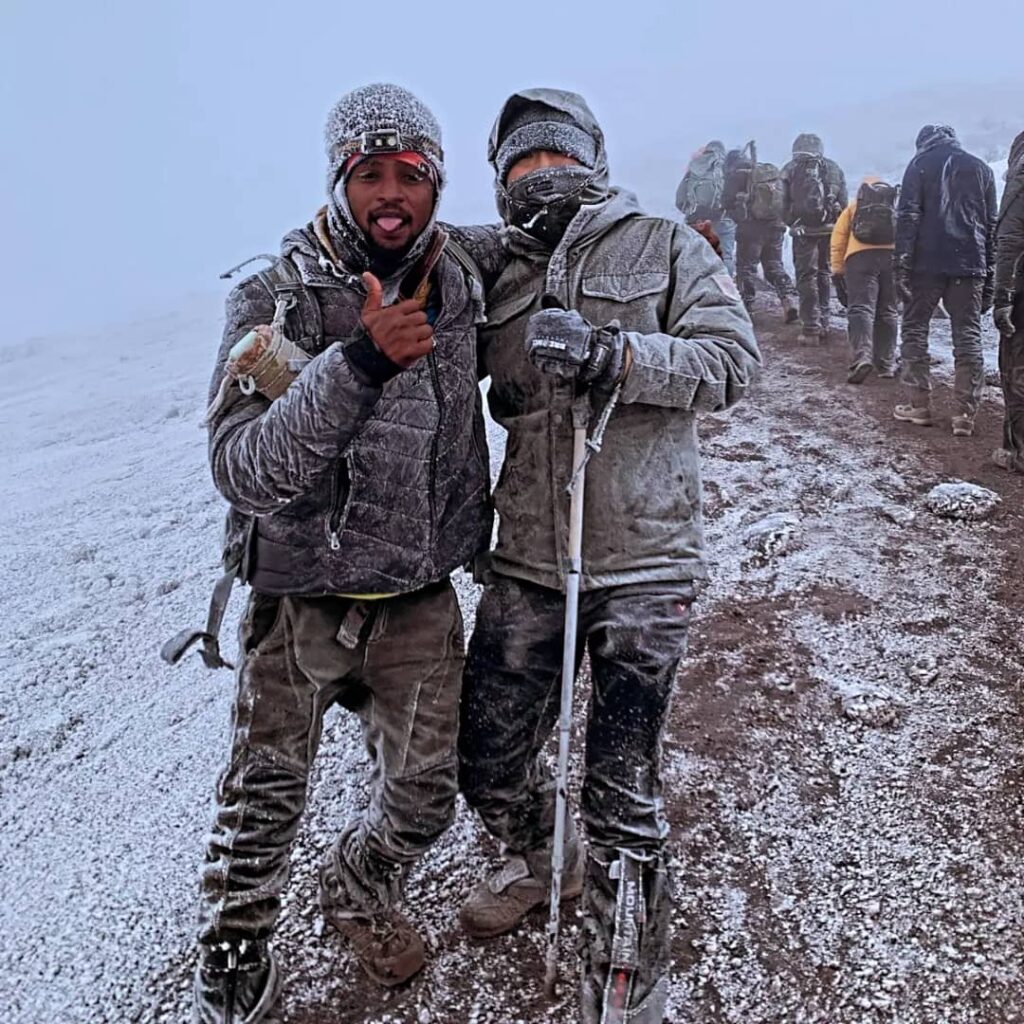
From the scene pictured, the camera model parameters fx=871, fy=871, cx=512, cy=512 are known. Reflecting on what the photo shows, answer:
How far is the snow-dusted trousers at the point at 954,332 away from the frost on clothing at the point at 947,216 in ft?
0.56

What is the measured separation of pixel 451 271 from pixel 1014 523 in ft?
18.2

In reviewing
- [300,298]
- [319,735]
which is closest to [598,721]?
[319,735]

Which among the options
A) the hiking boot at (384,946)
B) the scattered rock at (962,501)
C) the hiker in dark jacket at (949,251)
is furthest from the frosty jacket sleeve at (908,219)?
the hiking boot at (384,946)

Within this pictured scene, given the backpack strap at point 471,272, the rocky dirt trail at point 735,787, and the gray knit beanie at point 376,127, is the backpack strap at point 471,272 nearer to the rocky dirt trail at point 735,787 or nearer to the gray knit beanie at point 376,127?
the gray knit beanie at point 376,127

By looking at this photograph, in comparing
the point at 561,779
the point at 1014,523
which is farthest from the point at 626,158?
the point at 561,779

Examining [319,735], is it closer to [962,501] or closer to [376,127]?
[376,127]

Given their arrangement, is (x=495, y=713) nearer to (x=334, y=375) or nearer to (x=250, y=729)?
(x=250, y=729)

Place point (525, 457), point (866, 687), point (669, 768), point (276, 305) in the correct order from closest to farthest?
point (276, 305) → point (525, 457) → point (669, 768) → point (866, 687)

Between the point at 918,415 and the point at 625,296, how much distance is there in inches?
286

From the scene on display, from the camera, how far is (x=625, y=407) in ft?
9.95

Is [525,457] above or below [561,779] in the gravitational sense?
above

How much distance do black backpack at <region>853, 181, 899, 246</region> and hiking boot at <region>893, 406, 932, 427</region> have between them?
244 cm

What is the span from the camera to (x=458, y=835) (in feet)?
12.9

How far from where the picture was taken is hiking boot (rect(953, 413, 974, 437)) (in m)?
8.71
